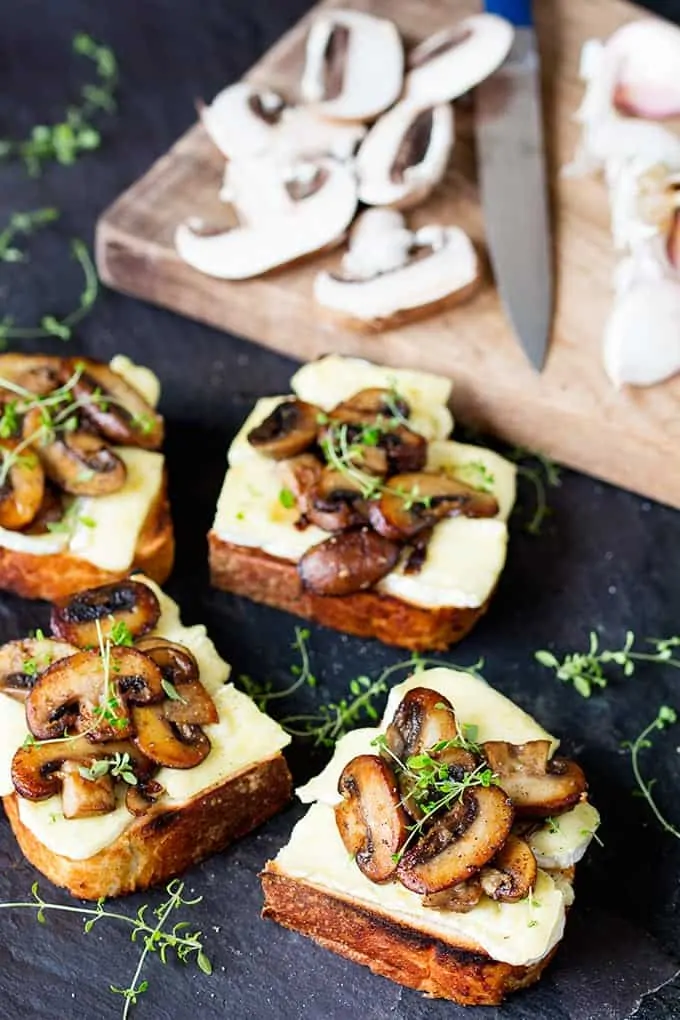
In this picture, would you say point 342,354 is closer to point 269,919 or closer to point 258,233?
point 258,233

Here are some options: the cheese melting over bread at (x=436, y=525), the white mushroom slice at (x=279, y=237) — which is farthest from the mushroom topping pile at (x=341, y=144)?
the cheese melting over bread at (x=436, y=525)

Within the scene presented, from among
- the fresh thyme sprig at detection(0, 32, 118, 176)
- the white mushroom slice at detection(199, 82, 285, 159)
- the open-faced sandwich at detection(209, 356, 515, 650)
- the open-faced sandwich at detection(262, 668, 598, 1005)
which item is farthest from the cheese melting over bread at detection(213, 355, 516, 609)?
the fresh thyme sprig at detection(0, 32, 118, 176)

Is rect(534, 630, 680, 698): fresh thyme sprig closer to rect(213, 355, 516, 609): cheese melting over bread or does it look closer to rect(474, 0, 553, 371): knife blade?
rect(213, 355, 516, 609): cheese melting over bread

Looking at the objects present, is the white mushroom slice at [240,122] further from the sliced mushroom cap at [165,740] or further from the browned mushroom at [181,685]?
the sliced mushroom cap at [165,740]

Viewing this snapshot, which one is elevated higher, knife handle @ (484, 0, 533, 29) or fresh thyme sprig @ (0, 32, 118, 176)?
knife handle @ (484, 0, 533, 29)

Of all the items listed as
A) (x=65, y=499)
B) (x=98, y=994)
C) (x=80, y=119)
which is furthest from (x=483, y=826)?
(x=80, y=119)

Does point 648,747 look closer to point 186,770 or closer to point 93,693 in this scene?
point 186,770
